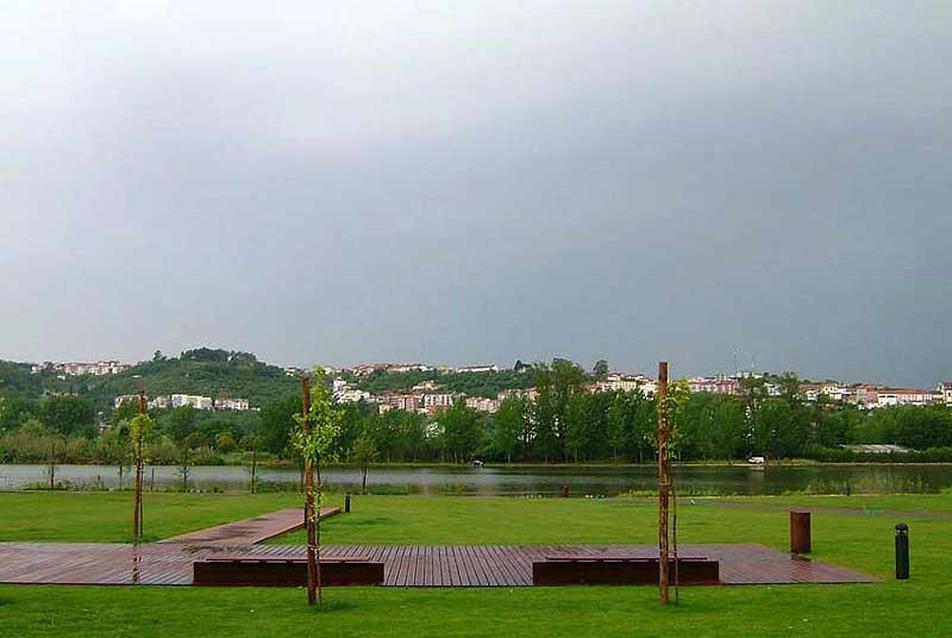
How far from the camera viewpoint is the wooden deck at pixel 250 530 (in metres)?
19.2

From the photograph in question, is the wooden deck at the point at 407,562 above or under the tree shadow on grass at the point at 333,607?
under

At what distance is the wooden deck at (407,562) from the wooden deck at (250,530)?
530 mm

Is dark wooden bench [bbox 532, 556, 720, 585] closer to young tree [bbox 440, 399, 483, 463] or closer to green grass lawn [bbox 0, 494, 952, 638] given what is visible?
green grass lawn [bbox 0, 494, 952, 638]

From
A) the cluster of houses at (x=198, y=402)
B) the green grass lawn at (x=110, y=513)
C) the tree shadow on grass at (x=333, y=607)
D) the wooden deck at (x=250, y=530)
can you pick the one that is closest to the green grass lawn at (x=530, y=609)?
the tree shadow on grass at (x=333, y=607)

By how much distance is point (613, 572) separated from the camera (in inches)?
509

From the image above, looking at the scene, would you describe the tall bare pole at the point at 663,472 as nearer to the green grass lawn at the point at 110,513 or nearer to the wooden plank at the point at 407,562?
the wooden plank at the point at 407,562

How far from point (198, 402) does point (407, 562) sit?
133m

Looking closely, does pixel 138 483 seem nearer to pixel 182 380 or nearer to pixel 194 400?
pixel 194 400

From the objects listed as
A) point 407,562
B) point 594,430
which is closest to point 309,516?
point 407,562

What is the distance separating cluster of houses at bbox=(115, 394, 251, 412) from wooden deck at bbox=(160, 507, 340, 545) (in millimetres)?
112428

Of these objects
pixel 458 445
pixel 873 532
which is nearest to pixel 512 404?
pixel 458 445

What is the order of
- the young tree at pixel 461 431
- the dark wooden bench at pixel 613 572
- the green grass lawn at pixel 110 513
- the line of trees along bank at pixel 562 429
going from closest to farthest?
the dark wooden bench at pixel 613 572 < the green grass lawn at pixel 110 513 < the line of trees along bank at pixel 562 429 < the young tree at pixel 461 431

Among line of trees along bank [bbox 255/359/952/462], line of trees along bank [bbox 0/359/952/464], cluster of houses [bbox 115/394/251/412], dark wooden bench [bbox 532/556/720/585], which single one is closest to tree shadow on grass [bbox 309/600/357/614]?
dark wooden bench [bbox 532/556/720/585]

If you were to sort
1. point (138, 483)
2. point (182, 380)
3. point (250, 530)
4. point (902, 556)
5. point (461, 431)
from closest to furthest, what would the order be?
point (902, 556)
point (138, 483)
point (250, 530)
point (461, 431)
point (182, 380)
